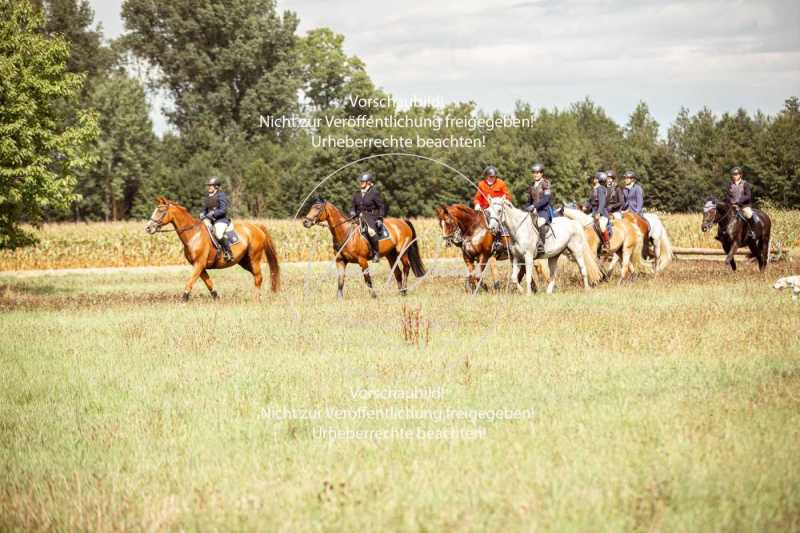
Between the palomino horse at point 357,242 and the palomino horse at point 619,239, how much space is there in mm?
4360

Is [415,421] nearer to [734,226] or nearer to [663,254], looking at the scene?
Result: [663,254]

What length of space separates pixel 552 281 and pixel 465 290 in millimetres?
2005

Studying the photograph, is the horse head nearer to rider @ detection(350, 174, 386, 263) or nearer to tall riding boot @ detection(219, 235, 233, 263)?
rider @ detection(350, 174, 386, 263)

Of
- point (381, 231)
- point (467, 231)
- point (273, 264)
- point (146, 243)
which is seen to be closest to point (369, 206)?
point (381, 231)

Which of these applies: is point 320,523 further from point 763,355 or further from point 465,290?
point 465,290

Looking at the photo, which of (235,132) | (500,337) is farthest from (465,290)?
(235,132)

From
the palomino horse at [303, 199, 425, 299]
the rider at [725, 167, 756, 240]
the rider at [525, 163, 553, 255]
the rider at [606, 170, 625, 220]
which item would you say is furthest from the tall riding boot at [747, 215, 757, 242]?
the palomino horse at [303, 199, 425, 299]

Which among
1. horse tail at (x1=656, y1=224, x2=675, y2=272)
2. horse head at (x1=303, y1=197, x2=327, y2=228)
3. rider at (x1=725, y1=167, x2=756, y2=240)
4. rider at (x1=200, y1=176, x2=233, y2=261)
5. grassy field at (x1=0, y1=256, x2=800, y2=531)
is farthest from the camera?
horse tail at (x1=656, y1=224, x2=675, y2=272)

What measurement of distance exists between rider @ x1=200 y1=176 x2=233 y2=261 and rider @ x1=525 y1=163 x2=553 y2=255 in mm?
7058

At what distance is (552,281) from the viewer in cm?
1881

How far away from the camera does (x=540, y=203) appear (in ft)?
60.3

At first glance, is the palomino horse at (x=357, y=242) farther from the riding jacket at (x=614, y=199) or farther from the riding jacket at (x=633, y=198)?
the riding jacket at (x=633, y=198)

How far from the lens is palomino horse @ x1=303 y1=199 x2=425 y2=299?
18062 mm

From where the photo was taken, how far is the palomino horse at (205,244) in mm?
19128
